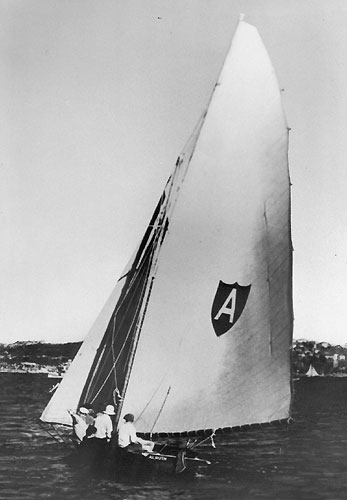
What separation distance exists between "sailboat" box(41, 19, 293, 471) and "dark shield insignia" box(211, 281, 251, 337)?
0.04 ft

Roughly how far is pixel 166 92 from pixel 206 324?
3232 millimetres

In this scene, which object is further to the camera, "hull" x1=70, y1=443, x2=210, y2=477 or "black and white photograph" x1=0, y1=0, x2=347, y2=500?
"hull" x1=70, y1=443, x2=210, y2=477

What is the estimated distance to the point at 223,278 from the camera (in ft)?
33.9

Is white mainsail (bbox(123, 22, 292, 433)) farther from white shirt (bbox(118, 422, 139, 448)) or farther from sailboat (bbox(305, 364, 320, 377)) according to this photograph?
sailboat (bbox(305, 364, 320, 377))

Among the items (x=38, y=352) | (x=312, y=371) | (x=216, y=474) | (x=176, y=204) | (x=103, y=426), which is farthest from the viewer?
(x=312, y=371)

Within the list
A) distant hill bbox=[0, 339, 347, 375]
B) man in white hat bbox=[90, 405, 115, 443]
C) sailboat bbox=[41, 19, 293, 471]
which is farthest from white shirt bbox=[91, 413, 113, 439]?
distant hill bbox=[0, 339, 347, 375]

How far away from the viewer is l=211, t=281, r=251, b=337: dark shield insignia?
10.3m

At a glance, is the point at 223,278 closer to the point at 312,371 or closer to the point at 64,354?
the point at 64,354

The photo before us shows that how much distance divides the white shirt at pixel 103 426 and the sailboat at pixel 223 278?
131 millimetres

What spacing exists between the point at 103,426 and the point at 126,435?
16.2 inches

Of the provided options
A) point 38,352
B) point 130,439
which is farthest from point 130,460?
point 38,352

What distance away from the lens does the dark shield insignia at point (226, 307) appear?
10289 millimetres

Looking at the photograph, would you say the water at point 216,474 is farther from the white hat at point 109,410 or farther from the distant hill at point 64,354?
the distant hill at point 64,354

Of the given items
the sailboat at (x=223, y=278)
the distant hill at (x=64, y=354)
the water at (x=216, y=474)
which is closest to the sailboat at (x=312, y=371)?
the water at (x=216, y=474)
